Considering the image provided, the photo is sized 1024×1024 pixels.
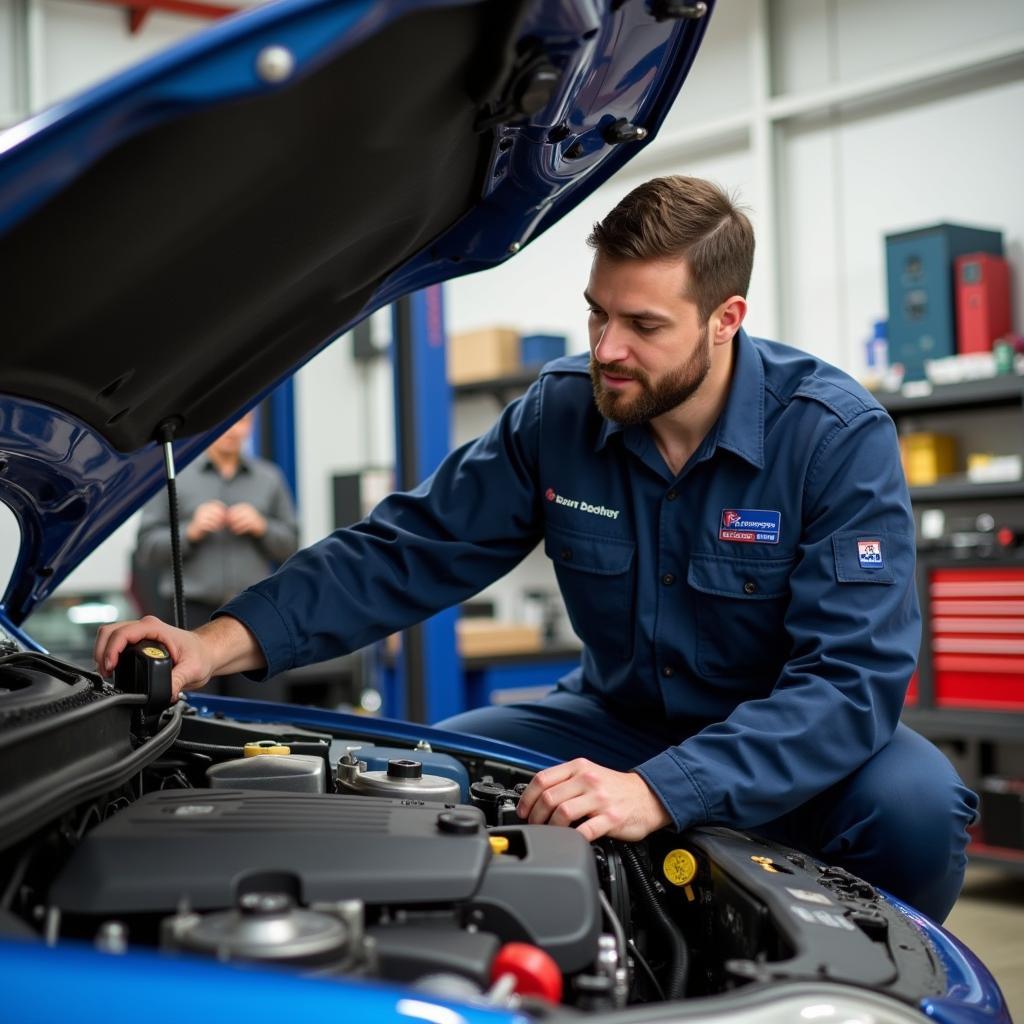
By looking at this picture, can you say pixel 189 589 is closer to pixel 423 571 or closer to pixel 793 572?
pixel 423 571

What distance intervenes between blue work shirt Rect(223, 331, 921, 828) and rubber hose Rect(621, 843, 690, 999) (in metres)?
0.14

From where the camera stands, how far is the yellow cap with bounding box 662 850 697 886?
129 cm

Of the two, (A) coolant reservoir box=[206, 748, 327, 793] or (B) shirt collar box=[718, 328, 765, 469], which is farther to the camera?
(B) shirt collar box=[718, 328, 765, 469]

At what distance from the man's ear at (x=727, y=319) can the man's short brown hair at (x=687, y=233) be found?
12 millimetres

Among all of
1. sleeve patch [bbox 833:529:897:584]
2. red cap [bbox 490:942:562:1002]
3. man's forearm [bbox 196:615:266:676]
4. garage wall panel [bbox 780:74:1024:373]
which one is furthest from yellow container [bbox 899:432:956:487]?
red cap [bbox 490:942:562:1002]

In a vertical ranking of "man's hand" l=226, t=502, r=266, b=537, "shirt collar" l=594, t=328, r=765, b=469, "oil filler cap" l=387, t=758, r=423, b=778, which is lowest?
"oil filler cap" l=387, t=758, r=423, b=778

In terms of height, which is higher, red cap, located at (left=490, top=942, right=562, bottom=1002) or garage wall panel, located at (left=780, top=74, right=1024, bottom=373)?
garage wall panel, located at (left=780, top=74, right=1024, bottom=373)

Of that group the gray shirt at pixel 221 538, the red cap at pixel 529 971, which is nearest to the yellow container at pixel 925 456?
the gray shirt at pixel 221 538

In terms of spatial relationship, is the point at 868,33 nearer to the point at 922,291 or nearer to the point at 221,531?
the point at 922,291

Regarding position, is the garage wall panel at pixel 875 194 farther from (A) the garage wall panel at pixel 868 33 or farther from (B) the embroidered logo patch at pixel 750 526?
(B) the embroidered logo patch at pixel 750 526

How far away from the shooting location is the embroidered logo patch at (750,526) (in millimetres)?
1729

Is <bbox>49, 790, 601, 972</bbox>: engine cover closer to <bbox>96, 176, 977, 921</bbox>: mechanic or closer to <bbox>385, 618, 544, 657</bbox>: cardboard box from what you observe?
<bbox>96, 176, 977, 921</bbox>: mechanic

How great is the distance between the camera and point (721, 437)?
1.79 meters

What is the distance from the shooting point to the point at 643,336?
5.79 feet
